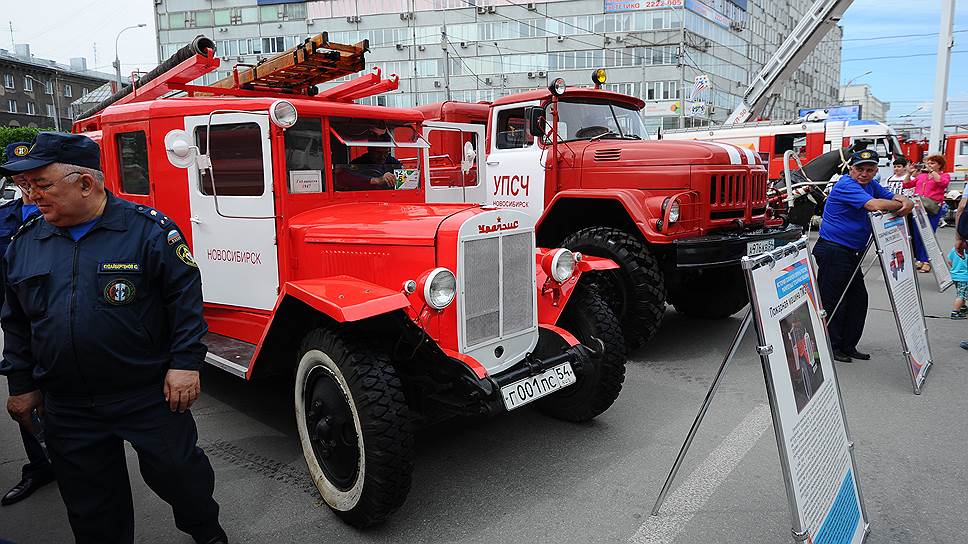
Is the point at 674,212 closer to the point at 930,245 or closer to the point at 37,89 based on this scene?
the point at 930,245

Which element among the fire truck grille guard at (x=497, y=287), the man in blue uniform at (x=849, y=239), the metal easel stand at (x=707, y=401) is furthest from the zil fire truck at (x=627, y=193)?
the metal easel stand at (x=707, y=401)

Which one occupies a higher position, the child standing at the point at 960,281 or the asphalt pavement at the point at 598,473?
the child standing at the point at 960,281

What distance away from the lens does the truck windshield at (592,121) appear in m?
6.57

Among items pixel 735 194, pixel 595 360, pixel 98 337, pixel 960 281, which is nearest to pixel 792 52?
pixel 960 281

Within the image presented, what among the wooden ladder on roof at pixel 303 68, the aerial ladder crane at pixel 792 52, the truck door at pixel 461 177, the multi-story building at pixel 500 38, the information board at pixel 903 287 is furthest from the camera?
the multi-story building at pixel 500 38

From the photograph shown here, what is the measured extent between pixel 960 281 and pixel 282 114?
24.2 ft

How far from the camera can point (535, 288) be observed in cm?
381

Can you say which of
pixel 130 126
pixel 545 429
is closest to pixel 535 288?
pixel 545 429

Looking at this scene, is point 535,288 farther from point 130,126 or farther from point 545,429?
point 130,126

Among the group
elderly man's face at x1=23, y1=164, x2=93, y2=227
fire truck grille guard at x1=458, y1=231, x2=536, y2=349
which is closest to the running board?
fire truck grille guard at x1=458, y1=231, x2=536, y2=349

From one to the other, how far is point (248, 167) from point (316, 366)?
158 cm

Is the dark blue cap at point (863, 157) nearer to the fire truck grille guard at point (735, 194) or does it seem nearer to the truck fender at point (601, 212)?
the fire truck grille guard at point (735, 194)

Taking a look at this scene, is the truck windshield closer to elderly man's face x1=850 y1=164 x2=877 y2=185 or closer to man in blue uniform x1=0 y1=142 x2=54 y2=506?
elderly man's face x1=850 y1=164 x2=877 y2=185

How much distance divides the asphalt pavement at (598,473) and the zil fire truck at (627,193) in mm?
1044
